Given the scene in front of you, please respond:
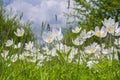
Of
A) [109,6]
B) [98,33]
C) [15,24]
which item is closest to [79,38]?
[98,33]

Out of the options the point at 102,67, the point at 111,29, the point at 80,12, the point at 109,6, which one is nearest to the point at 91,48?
the point at 102,67

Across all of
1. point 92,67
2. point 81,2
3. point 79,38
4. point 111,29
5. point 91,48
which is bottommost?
point 81,2

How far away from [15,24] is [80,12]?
5240 mm

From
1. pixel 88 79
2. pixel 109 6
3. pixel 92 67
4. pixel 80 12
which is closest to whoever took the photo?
pixel 88 79

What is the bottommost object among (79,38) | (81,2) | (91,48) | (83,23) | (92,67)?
(83,23)

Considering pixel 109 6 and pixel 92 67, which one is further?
pixel 109 6

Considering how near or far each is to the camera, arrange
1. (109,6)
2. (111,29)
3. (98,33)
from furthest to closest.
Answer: (109,6), (98,33), (111,29)

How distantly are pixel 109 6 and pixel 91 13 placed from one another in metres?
1.28

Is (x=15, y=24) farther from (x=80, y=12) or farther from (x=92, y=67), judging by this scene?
(x=92, y=67)

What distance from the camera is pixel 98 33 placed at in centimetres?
233

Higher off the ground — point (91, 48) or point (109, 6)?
point (91, 48)

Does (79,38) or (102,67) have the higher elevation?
(79,38)

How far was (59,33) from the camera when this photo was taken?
251cm

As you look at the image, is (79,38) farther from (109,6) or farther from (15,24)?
(109,6)
